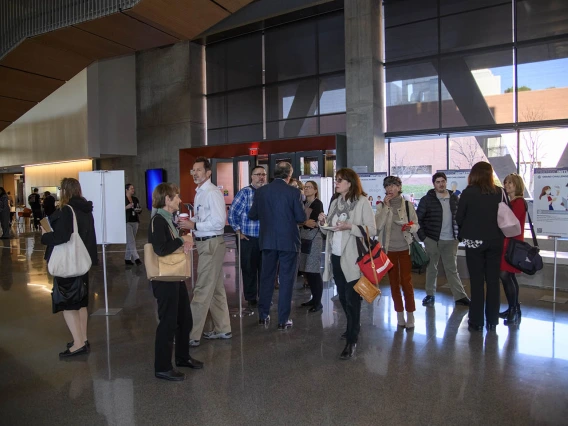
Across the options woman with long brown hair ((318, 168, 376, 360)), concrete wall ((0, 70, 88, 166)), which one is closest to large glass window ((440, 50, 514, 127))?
woman with long brown hair ((318, 168, 376, 360))

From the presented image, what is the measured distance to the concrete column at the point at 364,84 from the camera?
453 inches

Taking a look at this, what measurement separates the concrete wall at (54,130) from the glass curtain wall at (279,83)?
4.71 meters

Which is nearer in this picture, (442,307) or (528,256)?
(528,256)

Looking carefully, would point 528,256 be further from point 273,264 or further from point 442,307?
point 273,264

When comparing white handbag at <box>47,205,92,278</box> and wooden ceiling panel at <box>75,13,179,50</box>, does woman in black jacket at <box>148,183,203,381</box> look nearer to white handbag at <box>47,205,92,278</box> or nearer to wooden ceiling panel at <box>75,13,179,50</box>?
white handbag at <box>47,205,92,278</box>

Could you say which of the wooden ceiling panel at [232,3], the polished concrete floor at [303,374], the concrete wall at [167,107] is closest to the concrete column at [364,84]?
the wooden ceiling panel at [232,3]

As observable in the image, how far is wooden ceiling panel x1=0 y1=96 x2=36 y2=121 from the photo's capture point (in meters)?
12.2

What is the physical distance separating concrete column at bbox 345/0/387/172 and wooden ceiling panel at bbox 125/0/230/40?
4.42 metres

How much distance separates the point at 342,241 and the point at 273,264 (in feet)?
3.70

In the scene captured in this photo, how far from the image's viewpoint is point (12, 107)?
12.7 meters

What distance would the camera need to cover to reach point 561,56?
995 cm

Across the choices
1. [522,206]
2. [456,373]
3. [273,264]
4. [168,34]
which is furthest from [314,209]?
[168,34]

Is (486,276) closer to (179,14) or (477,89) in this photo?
(179,14)

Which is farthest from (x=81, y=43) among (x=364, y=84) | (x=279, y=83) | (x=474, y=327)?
(x=474, y=327)
